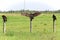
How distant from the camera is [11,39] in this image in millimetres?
13500

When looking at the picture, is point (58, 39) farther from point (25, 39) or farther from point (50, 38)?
point (25, 39)

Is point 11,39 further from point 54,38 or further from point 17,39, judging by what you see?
point 54,38

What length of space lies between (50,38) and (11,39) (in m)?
2.24

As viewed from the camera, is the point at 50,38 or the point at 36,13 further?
the point at 36,13

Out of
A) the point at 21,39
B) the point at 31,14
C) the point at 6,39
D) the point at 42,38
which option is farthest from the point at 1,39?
the point at 31,14

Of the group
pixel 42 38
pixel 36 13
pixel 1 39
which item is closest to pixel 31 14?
pixel 36 13

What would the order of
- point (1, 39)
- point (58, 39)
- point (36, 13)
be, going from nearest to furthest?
point (1, 39)
point (58, 39)
point (36, 13)

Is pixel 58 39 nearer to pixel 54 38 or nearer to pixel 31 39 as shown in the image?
pixel 54 38

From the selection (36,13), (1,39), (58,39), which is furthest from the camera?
(36,13)

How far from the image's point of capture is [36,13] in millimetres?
19188

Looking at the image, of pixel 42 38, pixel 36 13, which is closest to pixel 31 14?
pixel 36 13

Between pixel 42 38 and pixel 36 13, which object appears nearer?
pixel 42 38

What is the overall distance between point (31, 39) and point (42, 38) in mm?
832

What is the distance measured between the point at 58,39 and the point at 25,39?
1.86 metres
